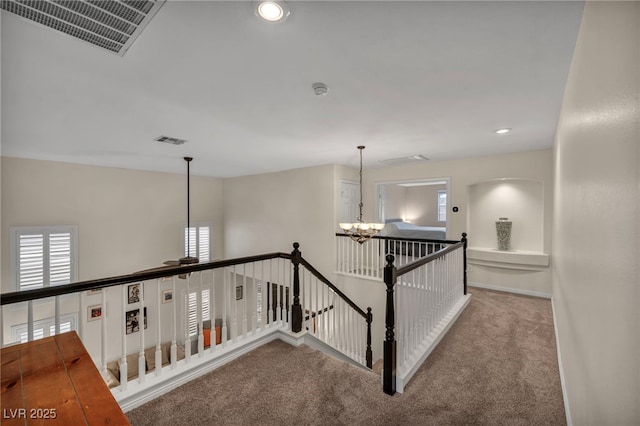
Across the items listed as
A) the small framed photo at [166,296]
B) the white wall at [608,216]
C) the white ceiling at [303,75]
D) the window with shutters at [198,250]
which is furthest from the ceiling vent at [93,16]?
the small framed photo at [166,296]

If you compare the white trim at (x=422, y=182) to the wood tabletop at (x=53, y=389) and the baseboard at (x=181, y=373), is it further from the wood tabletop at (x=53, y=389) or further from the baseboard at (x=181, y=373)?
the wood tabletop at (x=53, y=389)

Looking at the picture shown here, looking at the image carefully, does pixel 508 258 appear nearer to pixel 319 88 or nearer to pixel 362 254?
pixel 362 254

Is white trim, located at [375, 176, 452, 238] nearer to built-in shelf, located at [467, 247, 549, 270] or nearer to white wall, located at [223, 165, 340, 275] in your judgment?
built-in shelf, located at [467, 247, 549, 270]

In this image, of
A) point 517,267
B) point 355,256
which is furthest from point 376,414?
point 517,267

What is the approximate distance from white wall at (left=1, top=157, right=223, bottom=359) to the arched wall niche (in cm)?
711

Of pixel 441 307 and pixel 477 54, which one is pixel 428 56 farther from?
→ pixel 441 307

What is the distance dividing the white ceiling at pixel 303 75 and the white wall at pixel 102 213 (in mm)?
1873

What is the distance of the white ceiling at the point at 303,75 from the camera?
5.02ft

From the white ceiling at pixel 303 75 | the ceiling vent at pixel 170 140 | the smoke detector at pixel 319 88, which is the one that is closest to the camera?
the white ceiling at pixel 303 75

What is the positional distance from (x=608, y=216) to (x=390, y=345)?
5.91ft

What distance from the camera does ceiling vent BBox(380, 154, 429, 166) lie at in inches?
211

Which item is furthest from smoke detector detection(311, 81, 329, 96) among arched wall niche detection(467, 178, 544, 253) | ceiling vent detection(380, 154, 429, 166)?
arched wall niche detection(467, 178, 544, 253)

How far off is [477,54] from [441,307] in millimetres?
2904

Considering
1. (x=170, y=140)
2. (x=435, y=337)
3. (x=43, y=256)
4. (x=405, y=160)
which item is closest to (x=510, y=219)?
(x=405, y=160)
